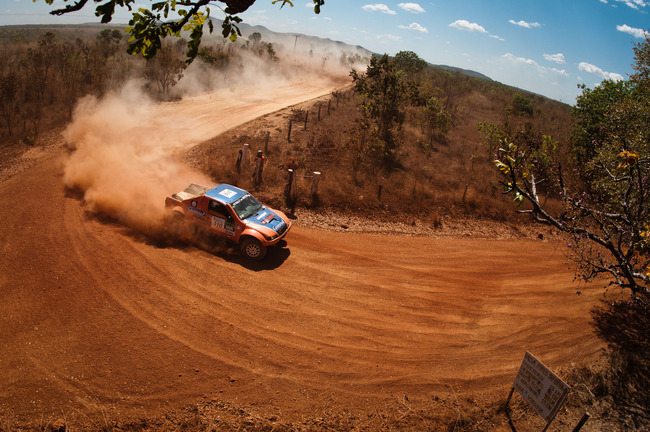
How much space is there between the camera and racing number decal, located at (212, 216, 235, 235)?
10.9 metres

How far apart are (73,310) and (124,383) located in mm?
2651

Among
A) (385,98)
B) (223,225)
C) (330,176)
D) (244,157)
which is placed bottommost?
(223,225)

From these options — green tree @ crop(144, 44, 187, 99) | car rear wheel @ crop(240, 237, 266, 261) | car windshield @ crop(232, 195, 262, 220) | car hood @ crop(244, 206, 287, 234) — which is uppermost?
green tree @ crop(144, 44, 187, 99)

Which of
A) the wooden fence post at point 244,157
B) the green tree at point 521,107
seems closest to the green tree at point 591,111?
the green tree at point 521,107

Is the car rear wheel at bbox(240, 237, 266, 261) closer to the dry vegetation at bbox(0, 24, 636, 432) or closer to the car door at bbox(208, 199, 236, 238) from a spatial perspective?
the car door at bbox(208, 199, 236, 238)

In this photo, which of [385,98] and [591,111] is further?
[591,111]

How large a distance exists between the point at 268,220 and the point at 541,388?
8.10 meters

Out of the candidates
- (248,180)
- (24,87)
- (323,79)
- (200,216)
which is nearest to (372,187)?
(248,180)

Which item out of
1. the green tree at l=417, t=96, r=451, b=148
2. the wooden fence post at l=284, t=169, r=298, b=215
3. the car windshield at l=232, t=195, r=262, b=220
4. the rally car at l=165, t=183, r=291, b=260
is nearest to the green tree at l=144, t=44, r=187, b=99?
the green tree at l=417, t=96, r=451, b=148

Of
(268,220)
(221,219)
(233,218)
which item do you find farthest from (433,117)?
(221,219)

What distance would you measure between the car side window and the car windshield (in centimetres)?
27

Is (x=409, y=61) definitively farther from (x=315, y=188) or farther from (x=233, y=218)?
(x=233, y=218)

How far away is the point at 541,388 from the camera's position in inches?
255

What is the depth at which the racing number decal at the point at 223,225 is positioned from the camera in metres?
10.9
